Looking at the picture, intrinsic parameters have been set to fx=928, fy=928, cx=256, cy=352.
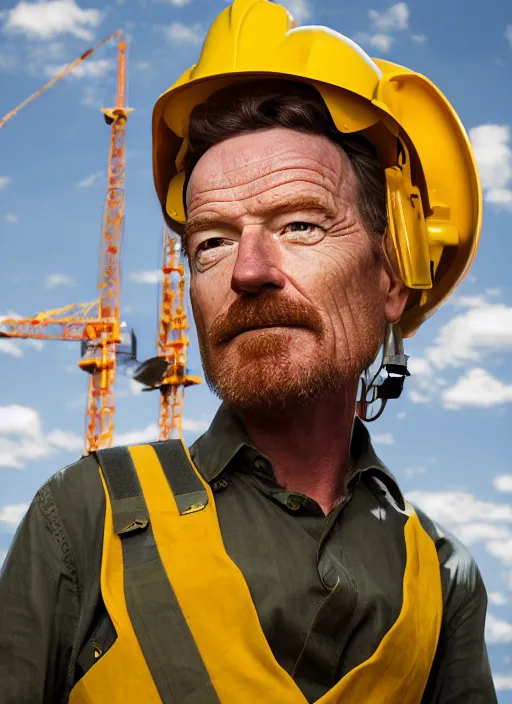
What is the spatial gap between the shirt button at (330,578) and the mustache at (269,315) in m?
0.79

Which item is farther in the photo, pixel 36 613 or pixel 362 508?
pixel 362 508

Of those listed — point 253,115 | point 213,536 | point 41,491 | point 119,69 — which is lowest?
point 213,536

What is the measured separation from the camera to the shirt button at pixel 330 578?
3.03 m

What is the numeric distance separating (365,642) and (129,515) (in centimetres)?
89

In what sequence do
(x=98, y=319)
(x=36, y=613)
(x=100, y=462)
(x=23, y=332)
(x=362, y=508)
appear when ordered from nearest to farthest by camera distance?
(x=36, y=613)
(x=100, y=462)
(x=362, y=508)
(x=98, y=319)
(x=23, y=332)

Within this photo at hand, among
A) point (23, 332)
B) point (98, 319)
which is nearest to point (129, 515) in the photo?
point (98, 319)

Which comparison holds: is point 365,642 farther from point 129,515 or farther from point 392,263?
point 392,263

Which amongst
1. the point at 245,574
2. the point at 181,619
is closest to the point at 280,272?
the point at 245,574

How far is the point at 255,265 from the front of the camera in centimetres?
308

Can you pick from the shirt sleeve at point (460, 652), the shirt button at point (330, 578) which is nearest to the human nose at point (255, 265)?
the shirt button at point (330, 578)

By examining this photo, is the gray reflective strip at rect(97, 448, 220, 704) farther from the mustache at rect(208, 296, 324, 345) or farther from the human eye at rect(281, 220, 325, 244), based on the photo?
the human eye at rect(281, 220, 325, 244)

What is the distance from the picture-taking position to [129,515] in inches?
118

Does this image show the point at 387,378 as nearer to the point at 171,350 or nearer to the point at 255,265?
the point at 255,265

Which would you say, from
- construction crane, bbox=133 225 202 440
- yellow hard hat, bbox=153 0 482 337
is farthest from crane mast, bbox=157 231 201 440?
A: yellow hard hat, bbox=153 0 482 337
